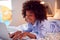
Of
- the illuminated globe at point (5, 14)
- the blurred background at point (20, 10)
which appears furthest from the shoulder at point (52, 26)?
the illuminated globe at point (5, 14)

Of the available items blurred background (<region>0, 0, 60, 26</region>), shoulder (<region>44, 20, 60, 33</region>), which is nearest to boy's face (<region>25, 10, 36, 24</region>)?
shoulder (<region>44, 20, 60, 33</region>)

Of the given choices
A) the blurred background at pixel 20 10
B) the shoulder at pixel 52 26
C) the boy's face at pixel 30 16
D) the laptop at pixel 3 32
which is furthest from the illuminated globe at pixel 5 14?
the laptop at pixel 3 32

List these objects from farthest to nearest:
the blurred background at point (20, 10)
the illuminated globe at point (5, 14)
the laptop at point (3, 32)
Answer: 1. the illuminated globe at point (5, 14)
2. the blurred background at point (20, 10)
3. the laptop at point (3, 32)

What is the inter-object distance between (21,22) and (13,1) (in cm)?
57

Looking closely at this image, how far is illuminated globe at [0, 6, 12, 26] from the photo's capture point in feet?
11.9

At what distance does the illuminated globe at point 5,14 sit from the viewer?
363 centimetres

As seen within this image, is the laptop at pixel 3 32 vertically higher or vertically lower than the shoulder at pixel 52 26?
higher

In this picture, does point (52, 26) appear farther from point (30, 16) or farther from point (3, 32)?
point (3, 32)

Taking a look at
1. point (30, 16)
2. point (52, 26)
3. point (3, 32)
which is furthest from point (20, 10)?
point (3, 32)

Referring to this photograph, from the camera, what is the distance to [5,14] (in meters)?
3.76

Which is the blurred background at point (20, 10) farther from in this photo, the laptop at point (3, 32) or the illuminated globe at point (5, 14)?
the laptop at point (3, 32)

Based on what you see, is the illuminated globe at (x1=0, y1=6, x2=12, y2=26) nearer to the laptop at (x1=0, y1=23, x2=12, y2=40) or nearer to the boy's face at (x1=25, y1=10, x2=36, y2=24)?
the boy's face at (x1=25, y1=10, x2=36, y2=24)

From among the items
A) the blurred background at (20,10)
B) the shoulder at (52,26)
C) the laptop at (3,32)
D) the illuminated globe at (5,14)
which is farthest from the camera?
the illuminated globe at (5,14)

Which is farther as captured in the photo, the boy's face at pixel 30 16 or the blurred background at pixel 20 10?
the blurred background at pixel 20 10
